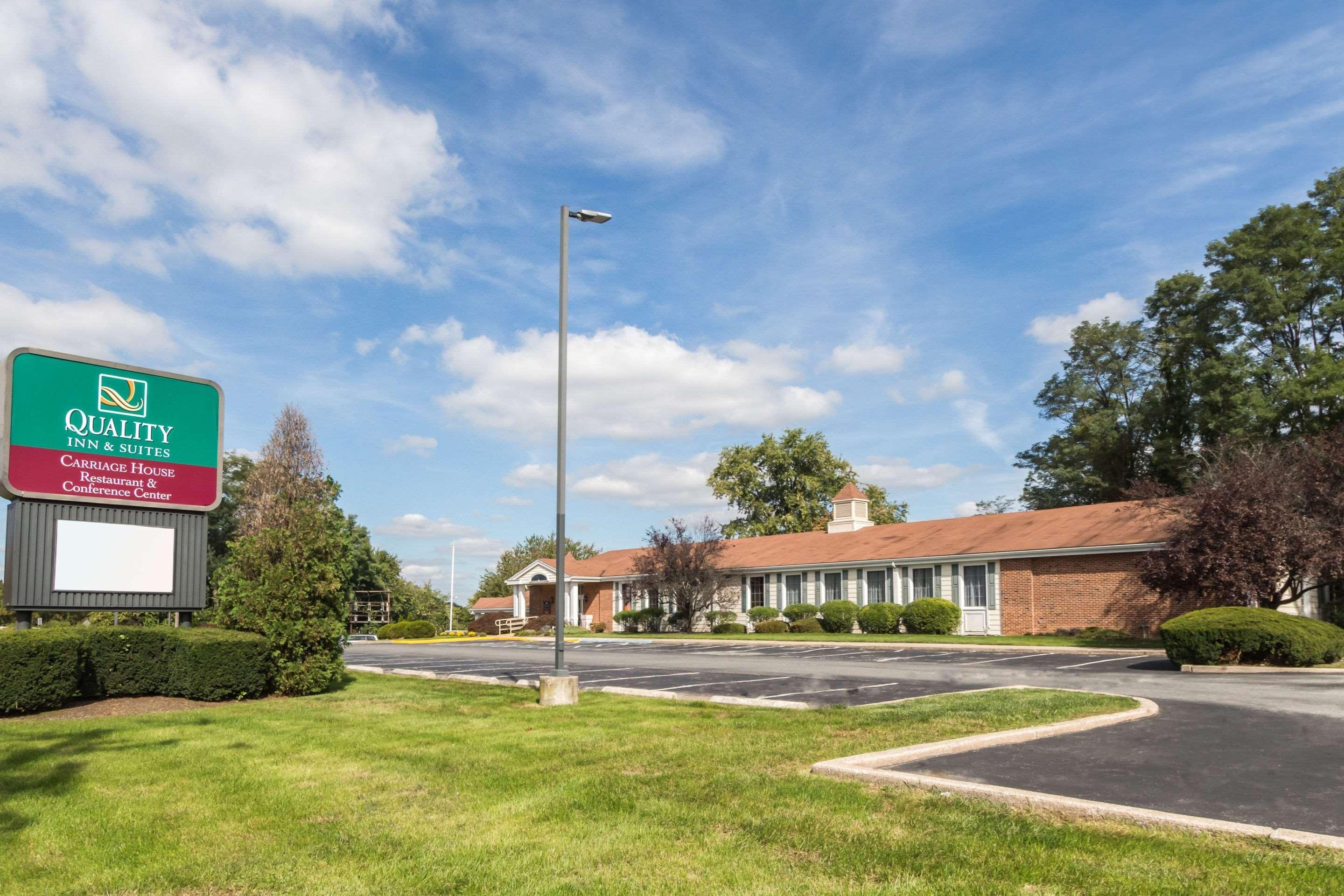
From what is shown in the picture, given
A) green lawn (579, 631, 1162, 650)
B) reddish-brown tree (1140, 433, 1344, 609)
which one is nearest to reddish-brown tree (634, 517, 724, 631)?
green lawn (579, 631, 1162, 650)

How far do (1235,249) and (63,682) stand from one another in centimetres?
4740

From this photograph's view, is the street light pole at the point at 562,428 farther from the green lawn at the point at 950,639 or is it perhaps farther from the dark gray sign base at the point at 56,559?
the green lawn at the point at 950,639

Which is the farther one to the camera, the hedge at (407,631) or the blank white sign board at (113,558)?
the hedge at (407,631)

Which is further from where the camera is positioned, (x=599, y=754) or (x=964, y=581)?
(x=964, y=581)

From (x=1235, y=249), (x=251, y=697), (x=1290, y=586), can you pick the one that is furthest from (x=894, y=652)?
(x=1235, y=249)

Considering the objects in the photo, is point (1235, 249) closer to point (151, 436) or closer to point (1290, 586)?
point (1290, 586)

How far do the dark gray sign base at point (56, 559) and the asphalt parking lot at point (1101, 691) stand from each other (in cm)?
575

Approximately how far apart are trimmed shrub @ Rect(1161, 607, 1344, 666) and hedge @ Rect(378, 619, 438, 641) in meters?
38.4

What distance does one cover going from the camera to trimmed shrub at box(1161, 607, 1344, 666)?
1802 centimetres

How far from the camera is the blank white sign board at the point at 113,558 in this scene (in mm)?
14328

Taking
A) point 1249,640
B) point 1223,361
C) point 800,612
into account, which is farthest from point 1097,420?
Answer: point 1249,640

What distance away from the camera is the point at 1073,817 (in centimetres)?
629

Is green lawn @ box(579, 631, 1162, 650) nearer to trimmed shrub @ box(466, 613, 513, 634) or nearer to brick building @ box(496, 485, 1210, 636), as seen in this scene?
brick building @ box(496, 485, 1210, 636)

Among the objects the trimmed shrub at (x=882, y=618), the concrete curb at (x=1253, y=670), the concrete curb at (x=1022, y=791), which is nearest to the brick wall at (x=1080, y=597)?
the trimmed shrub at (x=882, y=618)
